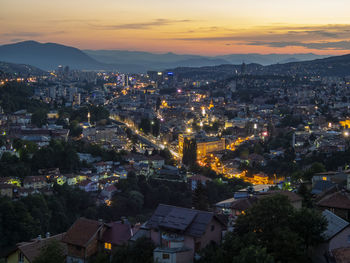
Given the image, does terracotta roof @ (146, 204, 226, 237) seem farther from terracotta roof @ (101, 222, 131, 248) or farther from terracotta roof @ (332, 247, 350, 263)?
terracotta roof @ (332, 247, 350, 263)

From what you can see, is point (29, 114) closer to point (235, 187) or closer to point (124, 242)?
point (235, 187)

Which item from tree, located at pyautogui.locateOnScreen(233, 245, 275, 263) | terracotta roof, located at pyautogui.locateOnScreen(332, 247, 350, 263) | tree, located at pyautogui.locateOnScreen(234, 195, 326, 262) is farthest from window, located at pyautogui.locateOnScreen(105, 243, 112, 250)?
terracotta roof, located at pyautogui.locateOnScreen(332, 247, 350, 263)

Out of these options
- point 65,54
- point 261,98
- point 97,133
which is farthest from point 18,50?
point 97,133

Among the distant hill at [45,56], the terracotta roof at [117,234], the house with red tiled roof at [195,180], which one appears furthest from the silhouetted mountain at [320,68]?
the distant hill at [45,56]

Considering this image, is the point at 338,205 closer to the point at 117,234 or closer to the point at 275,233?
the point at 275,233

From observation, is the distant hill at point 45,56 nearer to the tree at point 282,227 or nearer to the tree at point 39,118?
the tree at point 39,118

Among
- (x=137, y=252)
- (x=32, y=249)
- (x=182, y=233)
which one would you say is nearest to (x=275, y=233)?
(x=182, y=233)
